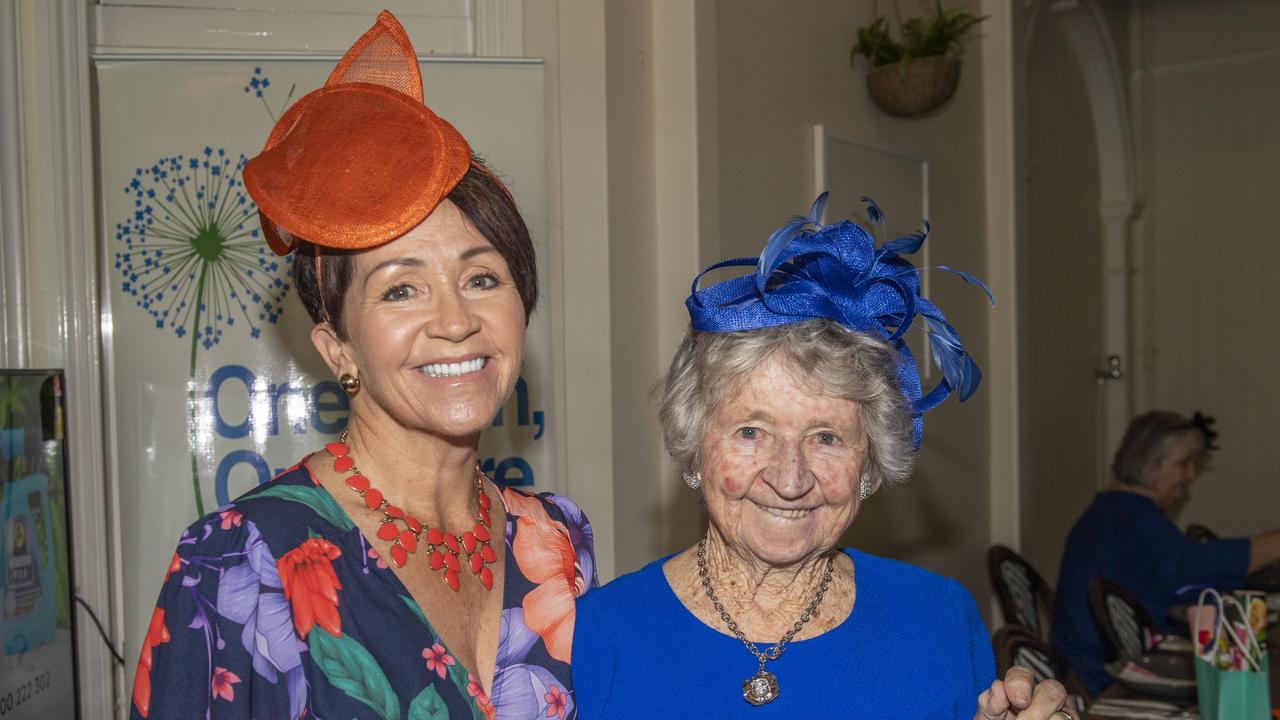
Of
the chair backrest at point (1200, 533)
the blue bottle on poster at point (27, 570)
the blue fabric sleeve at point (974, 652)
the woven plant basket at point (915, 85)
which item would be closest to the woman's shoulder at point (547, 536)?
the blue fabric sleeve at point (974, 652)

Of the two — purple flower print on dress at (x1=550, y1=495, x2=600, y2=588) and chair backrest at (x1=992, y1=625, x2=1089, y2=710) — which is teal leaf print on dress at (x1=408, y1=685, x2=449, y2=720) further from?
chair backrest at (x1=992, y1=625, x2=1089, y2=710)

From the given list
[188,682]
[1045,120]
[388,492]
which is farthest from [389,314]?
[1045,120]

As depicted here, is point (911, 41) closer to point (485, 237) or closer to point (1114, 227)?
point (485, 237)

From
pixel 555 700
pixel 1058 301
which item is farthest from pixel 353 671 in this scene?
pixel 1058 301

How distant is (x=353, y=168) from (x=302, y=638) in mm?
602

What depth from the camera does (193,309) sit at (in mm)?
2572

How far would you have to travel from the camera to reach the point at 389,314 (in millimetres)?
1451

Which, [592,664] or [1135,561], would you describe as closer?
[592,664]

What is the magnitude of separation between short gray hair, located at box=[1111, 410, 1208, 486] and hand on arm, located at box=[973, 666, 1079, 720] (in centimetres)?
305

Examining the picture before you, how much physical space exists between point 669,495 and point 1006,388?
8.12 ft

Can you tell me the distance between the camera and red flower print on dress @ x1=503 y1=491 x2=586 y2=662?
1.59m

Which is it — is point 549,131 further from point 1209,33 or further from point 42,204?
point 1209,33

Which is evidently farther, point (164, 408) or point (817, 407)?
point (164, 408)

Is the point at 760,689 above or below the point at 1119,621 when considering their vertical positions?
above
